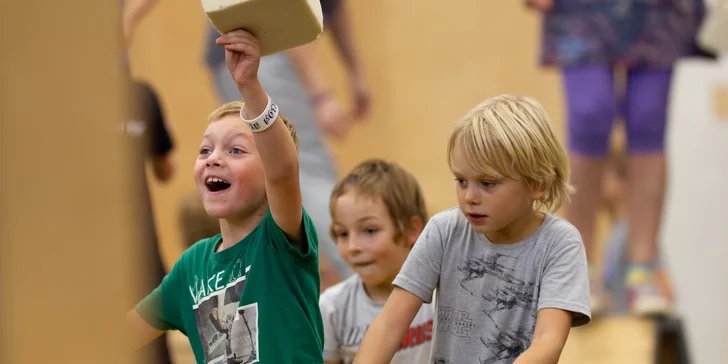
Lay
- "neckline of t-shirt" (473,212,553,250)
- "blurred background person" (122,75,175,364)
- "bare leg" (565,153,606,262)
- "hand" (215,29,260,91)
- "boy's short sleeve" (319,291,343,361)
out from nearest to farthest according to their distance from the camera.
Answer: "hand" (215,29,260,91), "neckline of t-shirt" (473,212,553,250), "boy's short sleeve" (319,291,343,361), "blurred background person" (122,75,175,364), "bare leg" (565,153,606,262)

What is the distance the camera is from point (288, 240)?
2105 millimetres

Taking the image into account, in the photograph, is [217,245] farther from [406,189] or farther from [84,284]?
[84,284]

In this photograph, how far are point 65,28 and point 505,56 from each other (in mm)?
5591

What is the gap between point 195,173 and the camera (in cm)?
222

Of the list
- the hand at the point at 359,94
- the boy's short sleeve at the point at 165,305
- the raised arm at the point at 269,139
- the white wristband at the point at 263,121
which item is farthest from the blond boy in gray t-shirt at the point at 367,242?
the hand at the point at 359,94

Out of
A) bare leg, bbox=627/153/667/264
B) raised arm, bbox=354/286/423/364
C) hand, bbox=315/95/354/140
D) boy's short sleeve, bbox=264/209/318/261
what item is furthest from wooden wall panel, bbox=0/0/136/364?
bare leg, bbox=627/153/667/264

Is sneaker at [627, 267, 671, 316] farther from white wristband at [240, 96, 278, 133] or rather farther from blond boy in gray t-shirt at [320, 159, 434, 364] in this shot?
white wristband at [240, 96, 278, 133]

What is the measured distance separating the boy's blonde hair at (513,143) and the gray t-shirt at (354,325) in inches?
21.9

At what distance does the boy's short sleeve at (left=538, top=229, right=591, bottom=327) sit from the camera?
2111 millimetres

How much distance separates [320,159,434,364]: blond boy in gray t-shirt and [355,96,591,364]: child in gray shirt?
0.43 m

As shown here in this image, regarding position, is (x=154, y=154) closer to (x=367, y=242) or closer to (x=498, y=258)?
(x=367, y=242)

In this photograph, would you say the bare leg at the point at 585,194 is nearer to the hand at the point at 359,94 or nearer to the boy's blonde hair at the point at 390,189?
the hand at the point at 359,94

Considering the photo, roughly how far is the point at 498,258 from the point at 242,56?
66cm

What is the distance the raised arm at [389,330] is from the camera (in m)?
2.21
